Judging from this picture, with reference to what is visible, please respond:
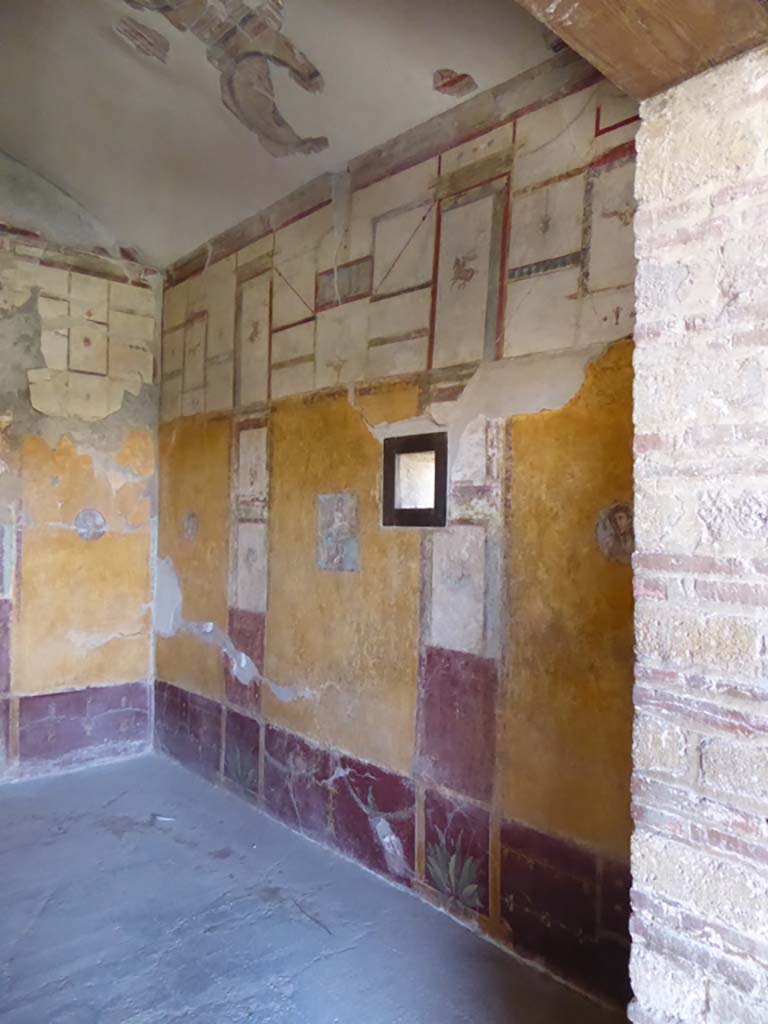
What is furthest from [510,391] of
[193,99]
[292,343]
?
[193,99]

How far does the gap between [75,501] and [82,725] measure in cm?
111

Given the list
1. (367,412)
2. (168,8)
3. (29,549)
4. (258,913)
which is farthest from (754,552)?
(29,549)

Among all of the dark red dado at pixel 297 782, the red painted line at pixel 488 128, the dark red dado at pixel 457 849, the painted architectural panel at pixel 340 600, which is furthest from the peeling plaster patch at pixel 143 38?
the dark red dado at pixel 457 849

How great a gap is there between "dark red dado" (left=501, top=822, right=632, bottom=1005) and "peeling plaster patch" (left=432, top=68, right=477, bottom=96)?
217 centimetres

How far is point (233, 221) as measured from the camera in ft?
10.8

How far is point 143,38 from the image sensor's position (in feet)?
8.17

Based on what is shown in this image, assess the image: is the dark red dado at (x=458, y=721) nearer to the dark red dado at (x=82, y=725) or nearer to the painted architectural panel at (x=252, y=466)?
the painted architectural panel at (x=252, y=466)

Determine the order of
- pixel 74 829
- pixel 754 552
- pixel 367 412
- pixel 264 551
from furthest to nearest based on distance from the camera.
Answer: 1. pixel 264 551
2. pixel 74 829
3. pixel 367 412
4. pixel 754 552

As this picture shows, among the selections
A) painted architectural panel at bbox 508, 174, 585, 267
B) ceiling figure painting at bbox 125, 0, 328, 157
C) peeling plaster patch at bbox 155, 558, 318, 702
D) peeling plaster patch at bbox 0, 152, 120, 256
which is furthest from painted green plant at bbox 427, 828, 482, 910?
peeling plaster patch at bbox 0, 152, 120, 256

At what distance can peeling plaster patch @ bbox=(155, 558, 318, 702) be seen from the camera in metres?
2.93

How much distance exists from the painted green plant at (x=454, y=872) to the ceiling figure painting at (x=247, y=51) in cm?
245

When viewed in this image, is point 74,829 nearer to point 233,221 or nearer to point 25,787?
point 25,787

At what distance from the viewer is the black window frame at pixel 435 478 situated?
228cm

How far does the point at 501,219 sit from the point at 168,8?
1270mm
